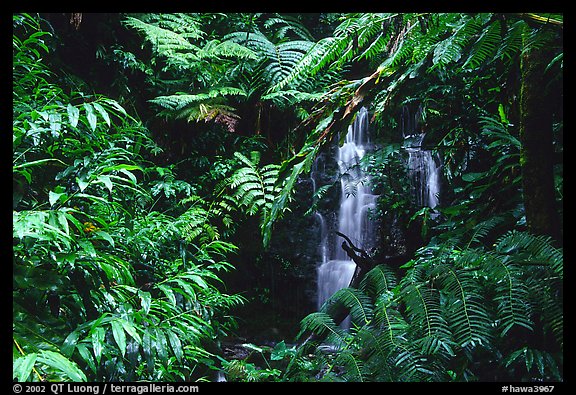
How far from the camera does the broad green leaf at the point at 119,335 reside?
1029mm

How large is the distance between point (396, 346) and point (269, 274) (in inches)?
138

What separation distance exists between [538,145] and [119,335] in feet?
4.55

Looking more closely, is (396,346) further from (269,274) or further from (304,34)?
(304,34)

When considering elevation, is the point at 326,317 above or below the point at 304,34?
below

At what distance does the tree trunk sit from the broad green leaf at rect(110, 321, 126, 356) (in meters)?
1.25

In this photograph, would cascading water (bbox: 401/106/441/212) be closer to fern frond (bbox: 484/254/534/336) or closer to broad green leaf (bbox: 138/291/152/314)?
fern frond (bbox: 484/254/534/336)

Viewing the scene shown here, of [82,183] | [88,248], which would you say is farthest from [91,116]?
[88,248]

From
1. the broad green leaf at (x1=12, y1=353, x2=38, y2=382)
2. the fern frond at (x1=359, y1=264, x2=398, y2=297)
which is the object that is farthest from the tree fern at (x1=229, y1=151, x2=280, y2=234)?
the broad green leaf at (x1=12, y1=353, x2=38, y2=382)

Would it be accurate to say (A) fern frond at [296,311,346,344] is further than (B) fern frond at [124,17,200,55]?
No

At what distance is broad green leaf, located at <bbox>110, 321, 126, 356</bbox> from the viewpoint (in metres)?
1.03

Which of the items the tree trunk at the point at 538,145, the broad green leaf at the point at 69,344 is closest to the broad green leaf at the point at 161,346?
the broad green leaf at the point at 69,344
